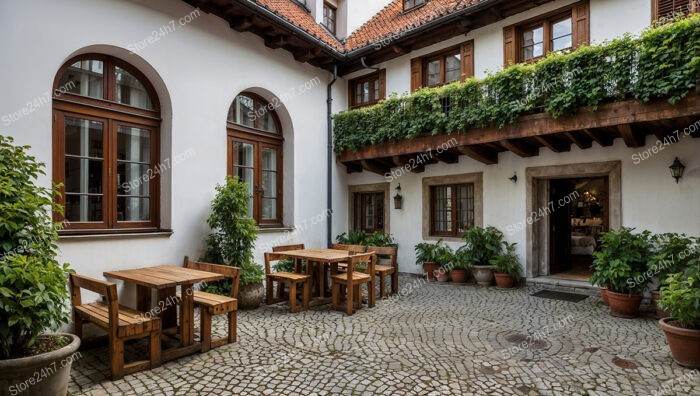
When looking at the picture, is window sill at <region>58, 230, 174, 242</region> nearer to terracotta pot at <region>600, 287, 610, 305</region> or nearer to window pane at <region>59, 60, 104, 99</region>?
window pane at <region>59, 60, 104, 99</region>

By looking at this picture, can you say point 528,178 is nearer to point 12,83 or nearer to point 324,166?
point 324,166

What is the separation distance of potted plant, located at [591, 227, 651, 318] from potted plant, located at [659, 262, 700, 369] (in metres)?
1.95

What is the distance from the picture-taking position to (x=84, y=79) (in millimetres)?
6039

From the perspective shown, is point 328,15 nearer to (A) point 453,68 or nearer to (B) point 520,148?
(A) point 453,68

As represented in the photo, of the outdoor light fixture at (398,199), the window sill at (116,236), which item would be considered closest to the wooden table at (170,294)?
the window sill at (116,236)

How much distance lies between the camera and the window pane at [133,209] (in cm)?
644

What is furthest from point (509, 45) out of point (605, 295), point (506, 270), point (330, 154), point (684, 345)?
point (684, 345)

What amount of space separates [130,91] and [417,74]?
647 cm

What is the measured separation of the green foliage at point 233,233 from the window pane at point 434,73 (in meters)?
5.54

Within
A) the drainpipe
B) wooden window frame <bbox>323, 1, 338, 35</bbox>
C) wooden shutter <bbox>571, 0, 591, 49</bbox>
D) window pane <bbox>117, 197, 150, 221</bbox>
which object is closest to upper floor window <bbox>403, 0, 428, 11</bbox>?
wooden window frame <bbox>323, 1, 338, 35</bbox>

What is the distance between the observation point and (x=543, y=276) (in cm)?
901

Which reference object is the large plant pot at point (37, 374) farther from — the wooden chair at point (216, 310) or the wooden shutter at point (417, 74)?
the wooden shutter at point (417, 74)

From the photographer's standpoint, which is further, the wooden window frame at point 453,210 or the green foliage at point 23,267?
the wooden window frame at point 453,210

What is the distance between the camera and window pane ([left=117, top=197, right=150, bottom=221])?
6.44 m
